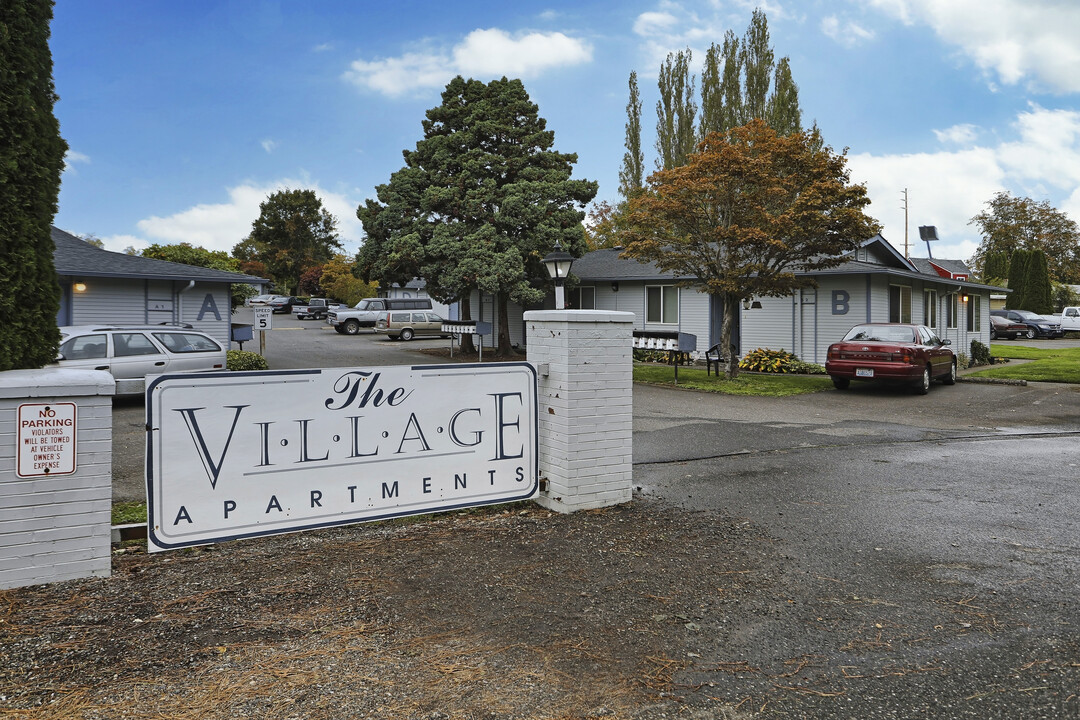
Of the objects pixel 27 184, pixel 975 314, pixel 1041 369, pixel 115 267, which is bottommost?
pixel 1041 369

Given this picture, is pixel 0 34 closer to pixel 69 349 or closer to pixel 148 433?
pixel 148 433

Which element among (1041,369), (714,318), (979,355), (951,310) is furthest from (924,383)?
(979,355)

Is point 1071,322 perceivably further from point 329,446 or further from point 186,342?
point 329,446

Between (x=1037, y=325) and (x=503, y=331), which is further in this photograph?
(x=1037, y=325)

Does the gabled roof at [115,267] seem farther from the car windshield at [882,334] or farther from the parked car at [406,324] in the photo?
the car windshield at [882,334]

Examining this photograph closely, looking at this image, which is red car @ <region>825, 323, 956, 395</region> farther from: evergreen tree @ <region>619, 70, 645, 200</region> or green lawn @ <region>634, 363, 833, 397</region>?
evergreen tree @ <region>619, 70, 645, 200</region>

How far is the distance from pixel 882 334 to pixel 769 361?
5.74 metres

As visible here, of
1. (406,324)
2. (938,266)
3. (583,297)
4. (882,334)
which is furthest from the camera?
(938,266)

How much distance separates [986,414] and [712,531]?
1033cm

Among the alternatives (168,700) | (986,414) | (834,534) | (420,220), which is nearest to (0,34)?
(168,700)

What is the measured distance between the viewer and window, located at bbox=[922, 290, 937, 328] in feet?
77.7

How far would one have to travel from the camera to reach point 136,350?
44.1 feet

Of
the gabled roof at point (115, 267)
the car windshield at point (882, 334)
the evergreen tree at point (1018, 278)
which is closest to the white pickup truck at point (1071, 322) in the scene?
the evergreen tree at point (1018, 278)

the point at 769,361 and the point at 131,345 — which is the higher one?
the point at 131,345
